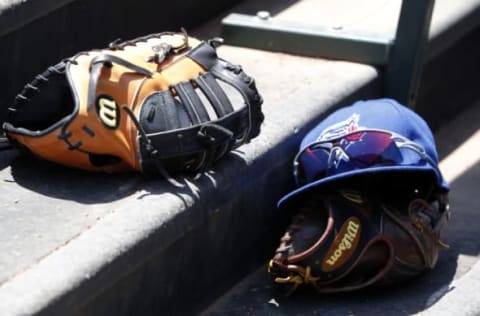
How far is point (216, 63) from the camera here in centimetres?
277

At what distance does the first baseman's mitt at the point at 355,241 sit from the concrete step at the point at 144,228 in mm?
137

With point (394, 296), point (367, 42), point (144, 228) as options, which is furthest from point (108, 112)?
point (367, 42)

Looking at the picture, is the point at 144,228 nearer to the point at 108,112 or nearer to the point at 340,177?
the point at 108,112

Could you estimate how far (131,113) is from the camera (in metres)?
2.51

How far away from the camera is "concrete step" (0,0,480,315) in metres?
2.23

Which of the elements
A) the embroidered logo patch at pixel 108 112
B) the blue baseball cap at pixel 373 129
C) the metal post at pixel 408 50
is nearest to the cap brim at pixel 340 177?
the blue baseball cap at pixel 373 129

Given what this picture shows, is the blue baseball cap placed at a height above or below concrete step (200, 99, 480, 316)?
above

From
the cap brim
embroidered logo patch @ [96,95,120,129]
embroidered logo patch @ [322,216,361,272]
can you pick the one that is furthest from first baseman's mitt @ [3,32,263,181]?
embroidered logo patch @ [322,216,361,272]

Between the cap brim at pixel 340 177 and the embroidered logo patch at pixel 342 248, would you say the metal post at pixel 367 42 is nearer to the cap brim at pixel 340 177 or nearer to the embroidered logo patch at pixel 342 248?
the cap brim at pixel 340 177

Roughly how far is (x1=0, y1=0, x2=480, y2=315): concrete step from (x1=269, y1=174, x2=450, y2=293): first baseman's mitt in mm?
137

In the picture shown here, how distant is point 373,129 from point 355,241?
0.29 meters

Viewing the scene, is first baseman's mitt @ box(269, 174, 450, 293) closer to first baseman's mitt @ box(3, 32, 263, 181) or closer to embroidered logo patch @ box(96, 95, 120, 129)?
first baseman's mitt @ box(3, 32, 263, 181)

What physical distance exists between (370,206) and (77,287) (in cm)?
81

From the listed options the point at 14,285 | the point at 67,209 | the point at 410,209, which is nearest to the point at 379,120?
the point at 410,209
